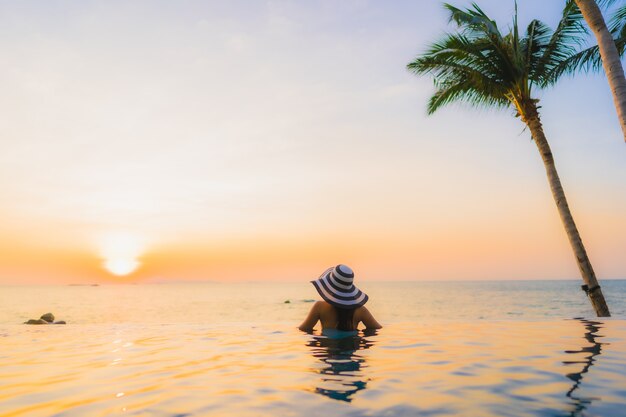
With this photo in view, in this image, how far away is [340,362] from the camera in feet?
17.9

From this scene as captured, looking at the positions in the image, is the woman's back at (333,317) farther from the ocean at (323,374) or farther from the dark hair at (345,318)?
the ocean at (323,374)

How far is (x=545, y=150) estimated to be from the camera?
44.3 ft

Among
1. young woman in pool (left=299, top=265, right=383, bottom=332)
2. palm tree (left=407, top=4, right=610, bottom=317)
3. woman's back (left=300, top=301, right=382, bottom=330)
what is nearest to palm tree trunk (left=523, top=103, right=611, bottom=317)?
palm tree (left=407, top=4, right=610, bottom=317)

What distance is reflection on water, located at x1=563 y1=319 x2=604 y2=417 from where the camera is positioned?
335cm

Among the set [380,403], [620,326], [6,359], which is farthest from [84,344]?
[620,326]

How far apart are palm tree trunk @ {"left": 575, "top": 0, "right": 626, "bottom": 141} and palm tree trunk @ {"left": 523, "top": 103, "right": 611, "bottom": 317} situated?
4.72m

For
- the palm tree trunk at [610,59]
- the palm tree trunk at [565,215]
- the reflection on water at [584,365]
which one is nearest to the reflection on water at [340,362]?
the reflection on water at [584,365]

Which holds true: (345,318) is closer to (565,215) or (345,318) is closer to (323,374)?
(323,374)

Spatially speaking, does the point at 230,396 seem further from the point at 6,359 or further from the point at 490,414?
the point at 6,359

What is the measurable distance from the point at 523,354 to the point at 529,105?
10.6m

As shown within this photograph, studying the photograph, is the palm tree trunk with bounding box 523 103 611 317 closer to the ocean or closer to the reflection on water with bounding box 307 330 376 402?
the ocean

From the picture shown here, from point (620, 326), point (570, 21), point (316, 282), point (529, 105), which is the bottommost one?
point (620, 326)

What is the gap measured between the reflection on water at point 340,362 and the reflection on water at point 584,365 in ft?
5.70

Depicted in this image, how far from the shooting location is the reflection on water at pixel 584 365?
335 cm
